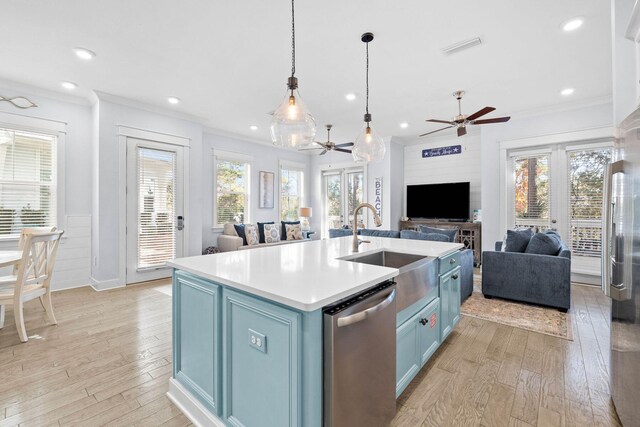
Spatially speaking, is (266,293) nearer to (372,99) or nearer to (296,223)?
(372,99)

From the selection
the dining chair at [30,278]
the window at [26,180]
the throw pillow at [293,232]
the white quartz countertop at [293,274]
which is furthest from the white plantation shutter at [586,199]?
the window at [26,180]

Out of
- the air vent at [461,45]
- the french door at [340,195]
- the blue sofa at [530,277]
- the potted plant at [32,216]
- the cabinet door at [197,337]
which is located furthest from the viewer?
the french door at [340,195]

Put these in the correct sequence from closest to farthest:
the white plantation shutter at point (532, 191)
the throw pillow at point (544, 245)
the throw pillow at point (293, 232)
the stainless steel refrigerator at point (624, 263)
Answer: the stainless steel refrigerator at point (624, 263), the throw pillow at point (544, 245), the white plantation shutter at point (532, 191), the throw pillow at point (293, 232)

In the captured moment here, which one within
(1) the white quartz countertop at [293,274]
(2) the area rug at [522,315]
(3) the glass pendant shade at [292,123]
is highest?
(3) the glass pendant shade at [292,123]

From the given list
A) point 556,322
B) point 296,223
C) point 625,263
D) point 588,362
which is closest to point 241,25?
point 625,263

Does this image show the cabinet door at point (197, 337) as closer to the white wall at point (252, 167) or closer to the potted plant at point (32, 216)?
the potted plant at point (32, 216)

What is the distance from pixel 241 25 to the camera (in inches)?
102

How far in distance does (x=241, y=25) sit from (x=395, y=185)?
496cm

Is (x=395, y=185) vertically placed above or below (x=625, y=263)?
above

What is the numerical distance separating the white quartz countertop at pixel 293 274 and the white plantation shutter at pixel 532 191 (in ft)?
12.5

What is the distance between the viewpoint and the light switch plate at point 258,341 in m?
1.20

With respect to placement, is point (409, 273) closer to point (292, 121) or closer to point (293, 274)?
point (293, 274)

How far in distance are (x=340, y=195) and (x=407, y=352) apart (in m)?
6.15

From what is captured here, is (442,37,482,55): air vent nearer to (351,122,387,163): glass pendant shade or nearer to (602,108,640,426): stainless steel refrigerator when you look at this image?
(351,122,387,163): glass pendant shade
